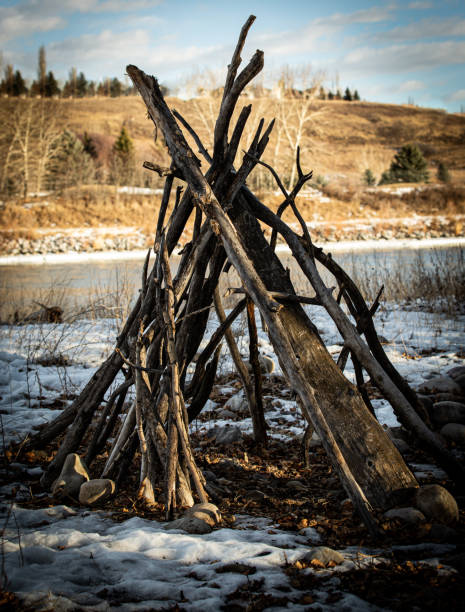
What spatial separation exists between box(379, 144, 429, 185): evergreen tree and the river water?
18.1 m

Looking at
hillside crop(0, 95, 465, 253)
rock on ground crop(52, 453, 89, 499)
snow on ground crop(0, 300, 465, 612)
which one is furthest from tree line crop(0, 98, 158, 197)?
snow on ground crop(0, 300, 465, 612)

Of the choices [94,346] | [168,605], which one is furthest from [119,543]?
[94,346]

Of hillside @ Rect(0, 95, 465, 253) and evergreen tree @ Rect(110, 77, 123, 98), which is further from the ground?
evergreen tree @ Rect(110, 77, 123, 98)

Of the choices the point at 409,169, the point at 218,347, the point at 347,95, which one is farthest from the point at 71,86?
the point at 218,347

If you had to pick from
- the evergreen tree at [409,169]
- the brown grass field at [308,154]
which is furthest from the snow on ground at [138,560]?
the evergreen tree at [409,169]

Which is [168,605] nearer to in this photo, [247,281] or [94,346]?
[247,281]

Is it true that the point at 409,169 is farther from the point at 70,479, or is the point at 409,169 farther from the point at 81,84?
the point at 81,84

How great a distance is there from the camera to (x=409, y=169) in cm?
3709

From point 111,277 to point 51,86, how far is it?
78.9 metres

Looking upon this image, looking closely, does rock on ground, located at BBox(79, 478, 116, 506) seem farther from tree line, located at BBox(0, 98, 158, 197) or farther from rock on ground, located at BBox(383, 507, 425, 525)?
tree line, located at BBox(0, 98, 158, 197)

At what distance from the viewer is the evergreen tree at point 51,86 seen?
7650cm

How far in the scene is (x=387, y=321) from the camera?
22.2 ft

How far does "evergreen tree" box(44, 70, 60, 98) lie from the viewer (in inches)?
3012

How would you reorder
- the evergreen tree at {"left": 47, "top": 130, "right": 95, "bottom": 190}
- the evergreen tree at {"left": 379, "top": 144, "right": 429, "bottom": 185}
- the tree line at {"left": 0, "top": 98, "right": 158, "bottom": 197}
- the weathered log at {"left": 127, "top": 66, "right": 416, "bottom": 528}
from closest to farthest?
the weathered log at {"left": 127, "top": 66, "right": 416, "bottom": 528}, the tree line at {"left": 0, "top": 98, "right": 158, "bottom": 197}, the evergreen tree at {"left": 47, "top": 130, "right": 95, "bottom": 190}, the evergreen tree at {"left": 379, "top": 144, "right": 429, "bottom": 185}
